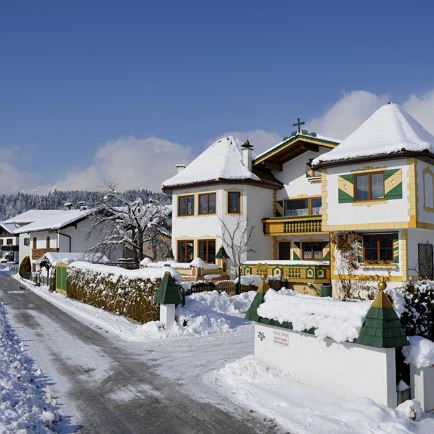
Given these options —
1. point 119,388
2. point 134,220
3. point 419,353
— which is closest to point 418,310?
point 419,353

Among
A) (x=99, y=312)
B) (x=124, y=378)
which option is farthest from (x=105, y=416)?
(x=99, y=312)

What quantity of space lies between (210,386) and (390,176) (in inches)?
607

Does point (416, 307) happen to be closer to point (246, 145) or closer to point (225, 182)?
point (225, 182)

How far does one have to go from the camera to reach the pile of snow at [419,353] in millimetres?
8039

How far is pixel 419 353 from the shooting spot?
8.06 metres

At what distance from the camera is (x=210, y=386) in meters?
9.61

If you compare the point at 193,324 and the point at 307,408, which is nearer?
the point at 307,408

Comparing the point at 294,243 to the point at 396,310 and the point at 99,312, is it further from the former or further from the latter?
the point at 396,310

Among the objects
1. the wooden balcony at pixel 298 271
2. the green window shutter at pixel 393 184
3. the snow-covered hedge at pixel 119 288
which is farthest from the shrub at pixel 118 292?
the green window shutter at pixel 393 184

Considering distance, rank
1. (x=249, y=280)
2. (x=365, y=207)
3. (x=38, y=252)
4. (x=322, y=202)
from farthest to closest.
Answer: (x=38, y=252) < (x=249, y=280) < (x=322, y=202) < (x=365, y=207)

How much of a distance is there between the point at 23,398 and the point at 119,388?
2.06 meters

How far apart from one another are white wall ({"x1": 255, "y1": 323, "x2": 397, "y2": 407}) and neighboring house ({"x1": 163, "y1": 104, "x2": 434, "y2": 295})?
1299cm

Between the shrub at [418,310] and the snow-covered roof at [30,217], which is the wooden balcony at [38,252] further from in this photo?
the shrub at [418,310]

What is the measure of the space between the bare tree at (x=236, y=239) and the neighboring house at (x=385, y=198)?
6273 millimetres
